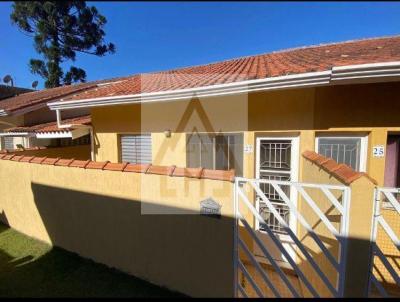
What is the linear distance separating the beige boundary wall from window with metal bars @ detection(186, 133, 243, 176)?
324 centimetres

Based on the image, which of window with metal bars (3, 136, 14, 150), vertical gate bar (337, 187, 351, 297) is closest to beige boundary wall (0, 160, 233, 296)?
vertical gate bar (337, 187, 351, 297)

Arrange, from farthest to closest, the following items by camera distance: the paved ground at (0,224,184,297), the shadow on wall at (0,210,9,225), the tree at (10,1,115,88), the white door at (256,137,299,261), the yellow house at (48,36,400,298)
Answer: the tree at (10,1,115,88) < the shadow on wall at (0,210,9,225) < the white door at (256,137,299,261) < the yellow house at (48,36,400,298) < the paved ground at (0,224,184,297)

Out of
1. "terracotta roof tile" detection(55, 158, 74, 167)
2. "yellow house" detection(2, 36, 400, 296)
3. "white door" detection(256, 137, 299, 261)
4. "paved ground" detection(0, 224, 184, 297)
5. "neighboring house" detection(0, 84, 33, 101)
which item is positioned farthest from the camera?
"neighboring house" detection(0, 84, 33, 101)

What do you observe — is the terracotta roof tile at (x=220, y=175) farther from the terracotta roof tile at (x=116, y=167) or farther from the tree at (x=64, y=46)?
the tree at (x=64, y=46)

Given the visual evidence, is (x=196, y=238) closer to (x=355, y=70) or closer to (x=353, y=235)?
(x=353, y=235)

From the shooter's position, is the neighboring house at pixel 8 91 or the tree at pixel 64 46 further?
the neighboring house at pixel 8 91

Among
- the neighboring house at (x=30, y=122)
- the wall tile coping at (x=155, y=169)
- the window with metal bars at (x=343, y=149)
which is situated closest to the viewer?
the wall tile coping at (x=155, y=169)

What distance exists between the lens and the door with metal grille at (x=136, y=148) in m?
9.05

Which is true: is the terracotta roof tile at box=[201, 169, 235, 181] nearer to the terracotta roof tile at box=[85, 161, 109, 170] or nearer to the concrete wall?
the terracotta roof tile at box=[85, 161, 109, 170]

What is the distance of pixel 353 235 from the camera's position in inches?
130

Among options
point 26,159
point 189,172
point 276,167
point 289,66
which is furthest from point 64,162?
point 289,66

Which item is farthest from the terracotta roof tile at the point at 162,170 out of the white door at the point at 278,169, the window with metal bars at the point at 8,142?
the window with metal bars at the point at 8,142

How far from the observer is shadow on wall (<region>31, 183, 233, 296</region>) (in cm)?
451

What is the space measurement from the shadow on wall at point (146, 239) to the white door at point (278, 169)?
2.82 metres
